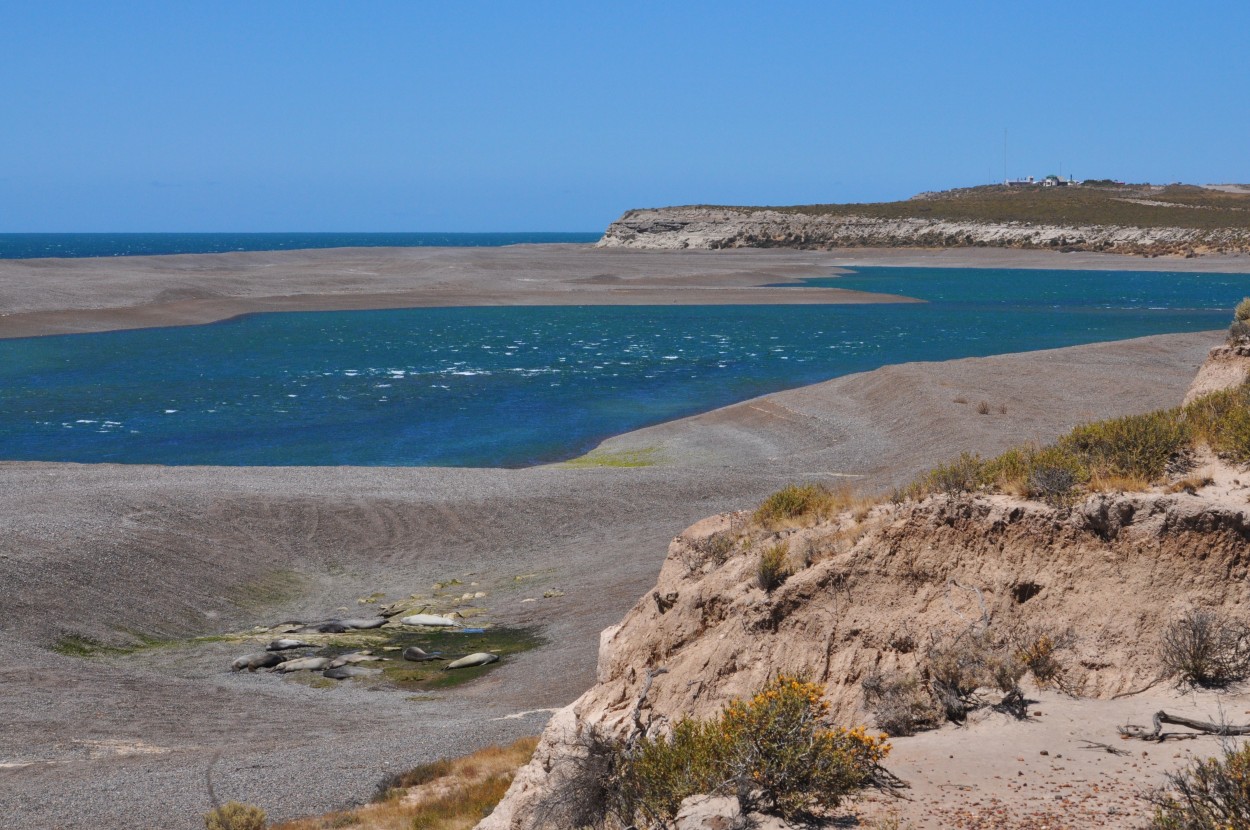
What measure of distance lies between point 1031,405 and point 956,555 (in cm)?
2626

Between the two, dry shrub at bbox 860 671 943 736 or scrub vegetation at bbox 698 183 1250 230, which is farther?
scrub vegetation at bbox 698 183 1250 230

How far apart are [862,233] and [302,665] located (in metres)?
142

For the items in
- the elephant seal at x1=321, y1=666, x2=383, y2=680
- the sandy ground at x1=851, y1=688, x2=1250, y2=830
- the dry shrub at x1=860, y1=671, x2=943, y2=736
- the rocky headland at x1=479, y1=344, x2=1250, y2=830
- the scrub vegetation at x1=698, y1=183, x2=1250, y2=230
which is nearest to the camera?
the sandy ground at x1=851, y1=688, x2=1250, y2=830

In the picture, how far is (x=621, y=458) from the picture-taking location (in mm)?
31844

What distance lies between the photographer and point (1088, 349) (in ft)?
153

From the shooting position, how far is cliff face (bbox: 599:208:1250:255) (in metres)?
131

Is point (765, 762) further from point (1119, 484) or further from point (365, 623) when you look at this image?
point (365, 623)

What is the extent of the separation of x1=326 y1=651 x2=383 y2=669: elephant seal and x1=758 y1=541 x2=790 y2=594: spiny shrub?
941 cm

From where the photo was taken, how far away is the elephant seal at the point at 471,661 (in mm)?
17062

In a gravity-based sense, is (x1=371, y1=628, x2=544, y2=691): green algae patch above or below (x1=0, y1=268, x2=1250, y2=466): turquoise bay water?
below

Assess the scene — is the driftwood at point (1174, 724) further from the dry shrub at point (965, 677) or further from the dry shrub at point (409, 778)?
the dry shrub at point (409, 778)

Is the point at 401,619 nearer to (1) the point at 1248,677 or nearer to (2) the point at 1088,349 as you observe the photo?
(1) the point at 1248,677

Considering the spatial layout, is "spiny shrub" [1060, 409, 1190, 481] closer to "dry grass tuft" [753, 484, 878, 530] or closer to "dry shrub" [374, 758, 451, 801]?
"dry grass tuft" [753, 484, 878, 530]

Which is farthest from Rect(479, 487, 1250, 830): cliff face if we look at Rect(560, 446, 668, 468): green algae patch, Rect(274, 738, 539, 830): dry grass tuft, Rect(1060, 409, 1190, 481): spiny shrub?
Rect(560, 446, 668, 468): green algae patch
